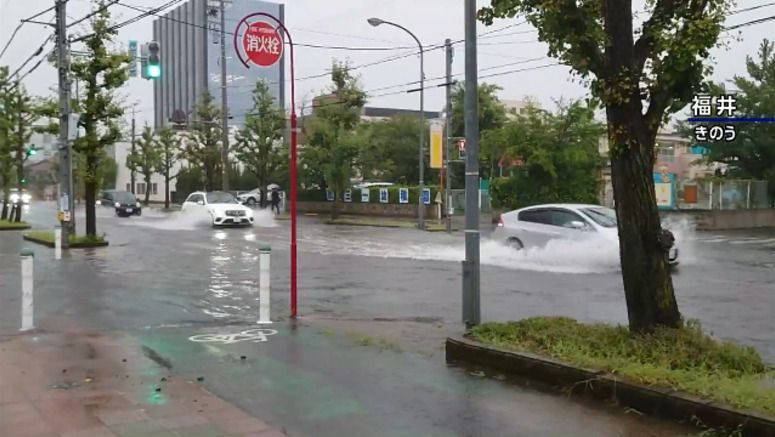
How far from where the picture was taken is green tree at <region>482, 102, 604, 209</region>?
37.1m

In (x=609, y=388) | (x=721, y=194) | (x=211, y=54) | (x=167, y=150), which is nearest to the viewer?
(x=609, y=388)

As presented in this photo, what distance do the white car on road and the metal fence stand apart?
844 inches

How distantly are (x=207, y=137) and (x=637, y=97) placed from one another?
51.7 m

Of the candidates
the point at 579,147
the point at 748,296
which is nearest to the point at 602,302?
the point at 748,296

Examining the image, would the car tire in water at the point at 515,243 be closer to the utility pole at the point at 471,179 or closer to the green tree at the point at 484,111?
the utility pole at the point at 471,179

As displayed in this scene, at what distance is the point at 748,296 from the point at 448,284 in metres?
5.09

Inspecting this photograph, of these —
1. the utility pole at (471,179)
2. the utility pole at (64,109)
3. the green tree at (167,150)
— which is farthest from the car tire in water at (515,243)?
the green tree at (167,150)

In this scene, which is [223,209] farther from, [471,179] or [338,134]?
[471,179]

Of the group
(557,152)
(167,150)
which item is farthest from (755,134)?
(167,150)

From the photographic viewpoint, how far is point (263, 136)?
169ft

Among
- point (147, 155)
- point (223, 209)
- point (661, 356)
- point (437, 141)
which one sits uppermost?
point (147, 155)

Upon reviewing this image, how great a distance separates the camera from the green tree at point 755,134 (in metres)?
40.2

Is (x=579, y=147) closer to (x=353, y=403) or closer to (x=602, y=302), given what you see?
(x=602, y=302)

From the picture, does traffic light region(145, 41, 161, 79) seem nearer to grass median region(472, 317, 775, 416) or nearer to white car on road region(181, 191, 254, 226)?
white car on road region(181, 191, 254, 226)
